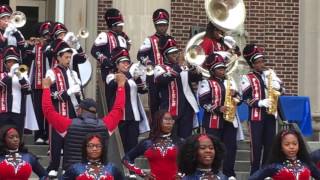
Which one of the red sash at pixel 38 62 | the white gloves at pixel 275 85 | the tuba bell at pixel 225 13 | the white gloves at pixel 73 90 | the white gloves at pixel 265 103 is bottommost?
the white gloves at pixel 265 103

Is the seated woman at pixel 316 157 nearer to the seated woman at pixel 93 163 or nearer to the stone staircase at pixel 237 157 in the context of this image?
the seated woman at pixel 93 163

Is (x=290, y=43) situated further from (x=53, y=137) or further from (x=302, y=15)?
(x=53, y=137)

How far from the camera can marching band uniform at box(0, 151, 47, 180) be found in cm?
953

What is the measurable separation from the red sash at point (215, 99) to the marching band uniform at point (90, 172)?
3.85m

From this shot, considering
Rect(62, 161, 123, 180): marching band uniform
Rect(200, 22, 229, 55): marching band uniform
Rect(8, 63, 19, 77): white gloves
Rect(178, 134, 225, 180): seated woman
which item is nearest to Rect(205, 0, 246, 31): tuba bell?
Rect(200, 22, 229, 55): marching band uniform

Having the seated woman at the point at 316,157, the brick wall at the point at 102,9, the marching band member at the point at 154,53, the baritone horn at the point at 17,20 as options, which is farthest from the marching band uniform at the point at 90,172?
the brick wall at the point at 102,9

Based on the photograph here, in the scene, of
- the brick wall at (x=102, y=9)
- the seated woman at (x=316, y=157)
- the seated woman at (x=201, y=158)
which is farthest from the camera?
the brick wall at (x=102, y=9)

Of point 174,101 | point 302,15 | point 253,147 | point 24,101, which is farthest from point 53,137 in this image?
point 302,15

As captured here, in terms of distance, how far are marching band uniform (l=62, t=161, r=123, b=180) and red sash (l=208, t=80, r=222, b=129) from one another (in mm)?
3853

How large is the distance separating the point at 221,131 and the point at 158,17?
187 centimetres

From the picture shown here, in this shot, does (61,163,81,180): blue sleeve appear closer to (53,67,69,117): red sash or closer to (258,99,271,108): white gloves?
(53,67,69,117): red sash

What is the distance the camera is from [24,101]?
504 inches

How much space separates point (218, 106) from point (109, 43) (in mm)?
1830

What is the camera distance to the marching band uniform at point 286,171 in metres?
9.01
